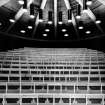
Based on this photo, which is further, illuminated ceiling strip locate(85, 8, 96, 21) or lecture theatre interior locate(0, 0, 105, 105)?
illuminated ceiling strip locate(85, 8, 96, 21)

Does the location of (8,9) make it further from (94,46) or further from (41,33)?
(94,46)

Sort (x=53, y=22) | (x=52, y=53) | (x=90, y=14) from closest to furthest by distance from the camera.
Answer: (x=52, y=53), (x=90, y=14), (x=53, y=22)

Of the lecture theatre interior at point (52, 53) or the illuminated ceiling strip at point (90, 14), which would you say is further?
the illuminated ceiling strip at point (90, 14)

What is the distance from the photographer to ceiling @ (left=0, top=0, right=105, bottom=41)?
9547 mm

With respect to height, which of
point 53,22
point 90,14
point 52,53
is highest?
point 90,14

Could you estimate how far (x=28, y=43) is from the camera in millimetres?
14195

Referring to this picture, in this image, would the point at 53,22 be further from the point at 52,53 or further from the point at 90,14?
the point at 52,53

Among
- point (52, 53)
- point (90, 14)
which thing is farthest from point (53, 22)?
point (52, 53)

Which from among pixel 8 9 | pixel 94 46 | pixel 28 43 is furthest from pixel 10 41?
pixel 94 46

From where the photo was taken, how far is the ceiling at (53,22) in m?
9.55

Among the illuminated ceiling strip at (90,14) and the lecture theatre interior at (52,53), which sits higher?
the illuminated ceiling strip at (90,14)

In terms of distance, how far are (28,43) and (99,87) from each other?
9537 millimetres

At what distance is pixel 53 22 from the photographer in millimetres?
11500

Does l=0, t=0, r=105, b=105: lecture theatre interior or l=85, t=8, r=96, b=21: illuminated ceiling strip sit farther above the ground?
l=85, t=8, r=96, b=21: illuminated ceiling strip
